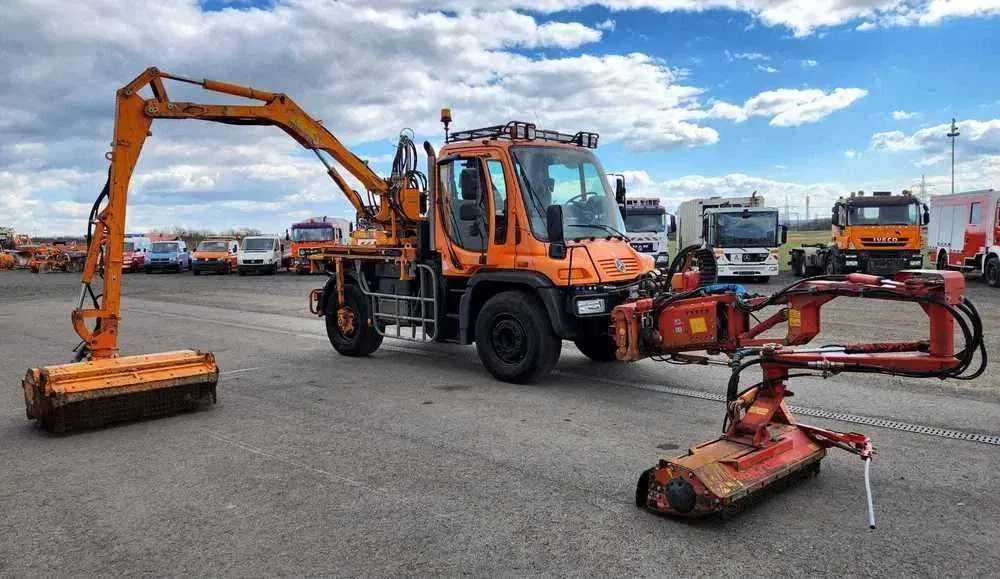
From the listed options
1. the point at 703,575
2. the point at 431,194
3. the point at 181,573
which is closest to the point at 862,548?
the point at 703,575

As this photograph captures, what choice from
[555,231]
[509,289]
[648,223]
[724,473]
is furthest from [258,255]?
[724,473]

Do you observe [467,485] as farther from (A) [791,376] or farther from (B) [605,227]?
(B) [605,227]

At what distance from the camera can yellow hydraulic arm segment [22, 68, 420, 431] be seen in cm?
639

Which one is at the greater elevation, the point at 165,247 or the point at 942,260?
the point at 165,247

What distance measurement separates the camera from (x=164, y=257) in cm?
3766

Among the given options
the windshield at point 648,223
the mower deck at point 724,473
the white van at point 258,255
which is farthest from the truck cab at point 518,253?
the white van at point 258,255

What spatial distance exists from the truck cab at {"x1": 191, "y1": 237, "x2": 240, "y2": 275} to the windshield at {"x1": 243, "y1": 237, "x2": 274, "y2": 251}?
1.73 metres

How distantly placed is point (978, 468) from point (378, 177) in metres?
7.99

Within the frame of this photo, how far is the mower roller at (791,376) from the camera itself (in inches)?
163

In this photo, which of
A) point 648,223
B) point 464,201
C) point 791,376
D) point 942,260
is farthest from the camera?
point 648,223

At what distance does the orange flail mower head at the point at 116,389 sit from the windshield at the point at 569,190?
3695 mm

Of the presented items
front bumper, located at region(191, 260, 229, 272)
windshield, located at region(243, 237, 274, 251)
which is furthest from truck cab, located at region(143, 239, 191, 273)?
windshield, located at region(243, 237, 274, 251)

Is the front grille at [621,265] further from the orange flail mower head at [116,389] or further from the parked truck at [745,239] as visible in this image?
the parked truck at [745,239]

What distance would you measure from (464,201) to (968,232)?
65.2 feet
